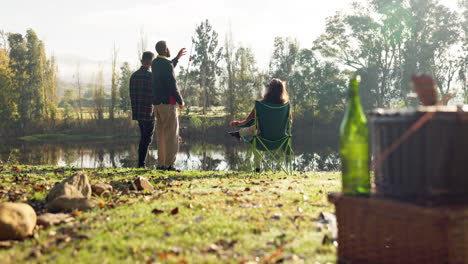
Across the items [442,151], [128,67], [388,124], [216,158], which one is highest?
[128,67]

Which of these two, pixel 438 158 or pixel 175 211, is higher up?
pixel 438 158

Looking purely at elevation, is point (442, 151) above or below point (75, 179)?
above

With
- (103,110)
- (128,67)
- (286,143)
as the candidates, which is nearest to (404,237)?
(286,143)

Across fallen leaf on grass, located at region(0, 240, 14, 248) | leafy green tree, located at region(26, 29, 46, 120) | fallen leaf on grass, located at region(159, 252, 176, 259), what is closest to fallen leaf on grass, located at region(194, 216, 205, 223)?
fallen leaf on grass, located at region(159, 252, 176, 259)

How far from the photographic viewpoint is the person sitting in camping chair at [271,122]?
7.28 m

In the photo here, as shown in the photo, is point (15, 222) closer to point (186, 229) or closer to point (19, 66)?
point (186, 229)

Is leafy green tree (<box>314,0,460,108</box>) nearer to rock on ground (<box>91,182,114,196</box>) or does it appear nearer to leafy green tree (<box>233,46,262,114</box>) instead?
leafy green tree (<box>233,46,262,114</box>)

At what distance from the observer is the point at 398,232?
6.88ft

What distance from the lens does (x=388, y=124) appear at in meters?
2.12

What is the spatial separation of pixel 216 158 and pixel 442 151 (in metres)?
16.6

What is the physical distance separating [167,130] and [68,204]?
3.59m

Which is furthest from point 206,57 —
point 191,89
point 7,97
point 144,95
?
point 144,95

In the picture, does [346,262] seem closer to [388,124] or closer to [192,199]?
[388,124]

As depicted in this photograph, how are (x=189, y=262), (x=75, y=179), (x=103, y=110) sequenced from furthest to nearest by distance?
(x=103, y=110) < (x=75, y=179) < (x=189, y=262)
